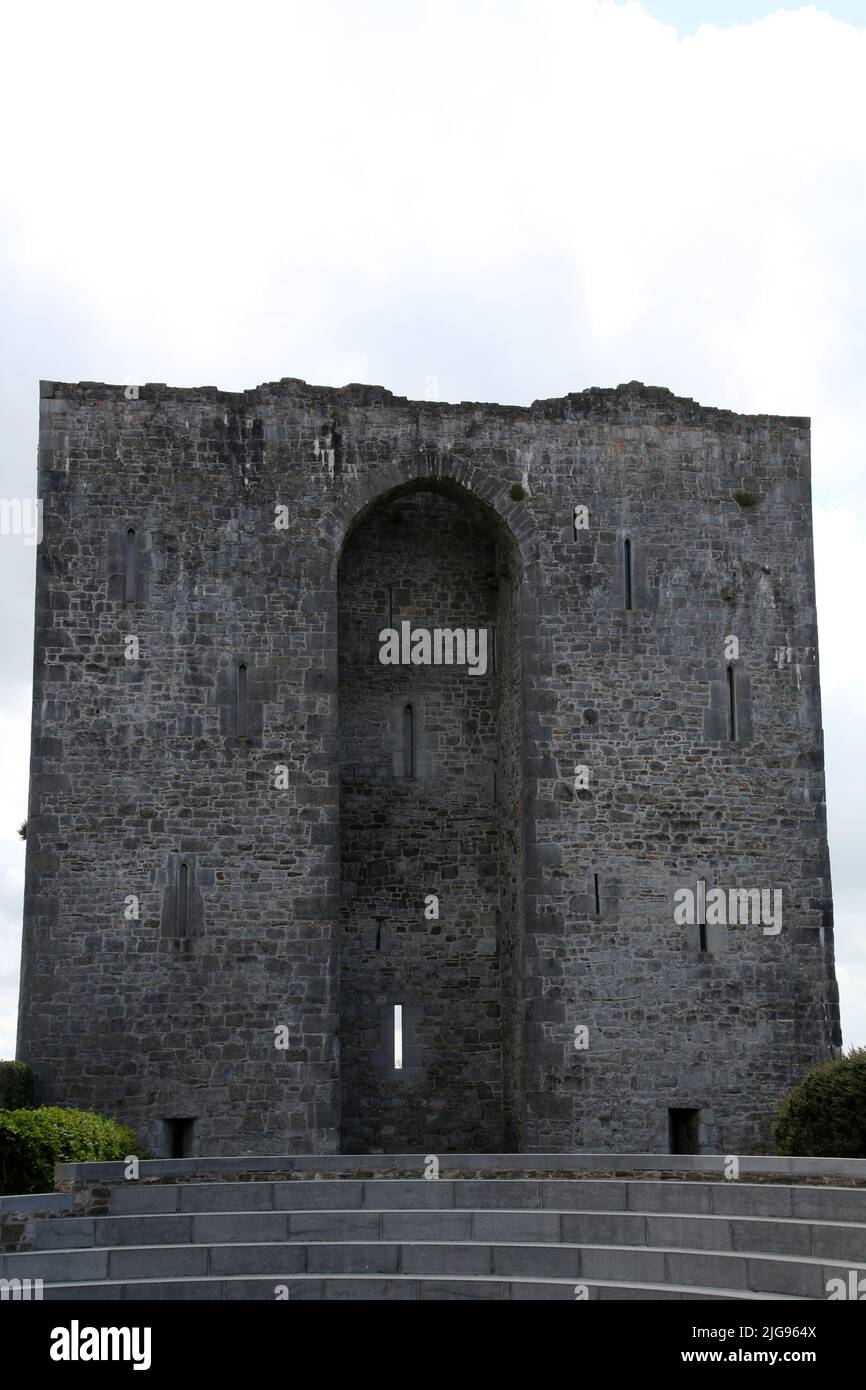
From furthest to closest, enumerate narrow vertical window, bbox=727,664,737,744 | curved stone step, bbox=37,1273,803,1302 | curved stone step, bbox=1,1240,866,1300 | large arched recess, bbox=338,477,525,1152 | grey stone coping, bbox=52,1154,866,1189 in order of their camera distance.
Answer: narrow vertical window, bbox=727,664,737,744, large arched recess, bbox=338,477,525,1152, grey stone coping, bbox=52,1154,866,1189, curved stone step, bbox=1,1240,866,1300, curved stone step, bbox=37,1273,803,1302

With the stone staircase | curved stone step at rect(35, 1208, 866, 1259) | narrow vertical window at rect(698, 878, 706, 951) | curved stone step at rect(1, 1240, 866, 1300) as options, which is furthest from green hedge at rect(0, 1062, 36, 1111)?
narrow vertical window at rect(698, 878, 706, 951)

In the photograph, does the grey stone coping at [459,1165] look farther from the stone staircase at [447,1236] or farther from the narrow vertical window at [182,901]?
the narrow vertical window at [182,901]

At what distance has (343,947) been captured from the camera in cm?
2106

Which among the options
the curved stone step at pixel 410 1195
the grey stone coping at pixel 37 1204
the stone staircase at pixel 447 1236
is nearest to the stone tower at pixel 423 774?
the stone staircase at pixel 447 1236

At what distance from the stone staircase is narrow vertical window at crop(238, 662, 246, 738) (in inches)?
264

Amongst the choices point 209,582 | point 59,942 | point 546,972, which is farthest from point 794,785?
point 59,942

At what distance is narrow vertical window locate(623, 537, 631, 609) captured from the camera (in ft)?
69.7

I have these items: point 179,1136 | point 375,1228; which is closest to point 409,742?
point 179,1136

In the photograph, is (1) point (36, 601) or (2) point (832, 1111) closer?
(2) point (832, 1111)

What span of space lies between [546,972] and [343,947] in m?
2.69

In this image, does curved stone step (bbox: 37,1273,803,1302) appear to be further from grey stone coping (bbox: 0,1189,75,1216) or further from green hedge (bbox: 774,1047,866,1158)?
green hedge (bbox: 774,1047,866,1158)

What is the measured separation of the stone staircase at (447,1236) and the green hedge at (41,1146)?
90 centimetres

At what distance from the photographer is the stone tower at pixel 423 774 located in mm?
19484
